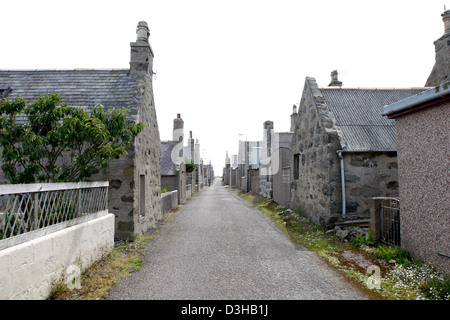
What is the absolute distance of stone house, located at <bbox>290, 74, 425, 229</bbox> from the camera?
381 inches

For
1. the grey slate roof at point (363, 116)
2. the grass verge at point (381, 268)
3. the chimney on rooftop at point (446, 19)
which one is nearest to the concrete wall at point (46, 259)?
the grass verge at point (381, 268)

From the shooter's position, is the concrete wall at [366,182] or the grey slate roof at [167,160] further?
the grey slate roof at [167,160]

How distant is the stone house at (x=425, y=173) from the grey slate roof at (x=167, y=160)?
18000 millimetres

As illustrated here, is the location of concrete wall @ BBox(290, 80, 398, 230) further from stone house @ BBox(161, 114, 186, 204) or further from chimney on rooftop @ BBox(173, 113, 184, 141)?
chimney on rooftop @ BBox(173, 113, 184, 141)

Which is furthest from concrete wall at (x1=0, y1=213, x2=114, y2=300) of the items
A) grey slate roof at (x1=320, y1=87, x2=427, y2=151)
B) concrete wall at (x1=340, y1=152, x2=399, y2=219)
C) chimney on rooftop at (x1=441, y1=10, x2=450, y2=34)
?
chimney on rooftop at (x1=441, y1=10, x2=450, y2=34)

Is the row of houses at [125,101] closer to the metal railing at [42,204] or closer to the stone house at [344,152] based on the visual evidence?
the metal railing at [42,204]

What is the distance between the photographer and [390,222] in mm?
7305

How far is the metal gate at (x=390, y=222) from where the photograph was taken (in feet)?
23.1

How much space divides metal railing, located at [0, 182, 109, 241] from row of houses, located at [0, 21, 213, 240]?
5.77ft

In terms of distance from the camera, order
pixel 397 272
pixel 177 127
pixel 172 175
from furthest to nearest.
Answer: pixel 177 127 < pixel 172 175 < pixel 397 272

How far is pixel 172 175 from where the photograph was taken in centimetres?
2259

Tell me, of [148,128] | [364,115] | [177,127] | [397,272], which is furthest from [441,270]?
[177,127]

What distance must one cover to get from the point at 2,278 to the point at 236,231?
7489 millimetres

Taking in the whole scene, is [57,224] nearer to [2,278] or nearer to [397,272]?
[2,278]
